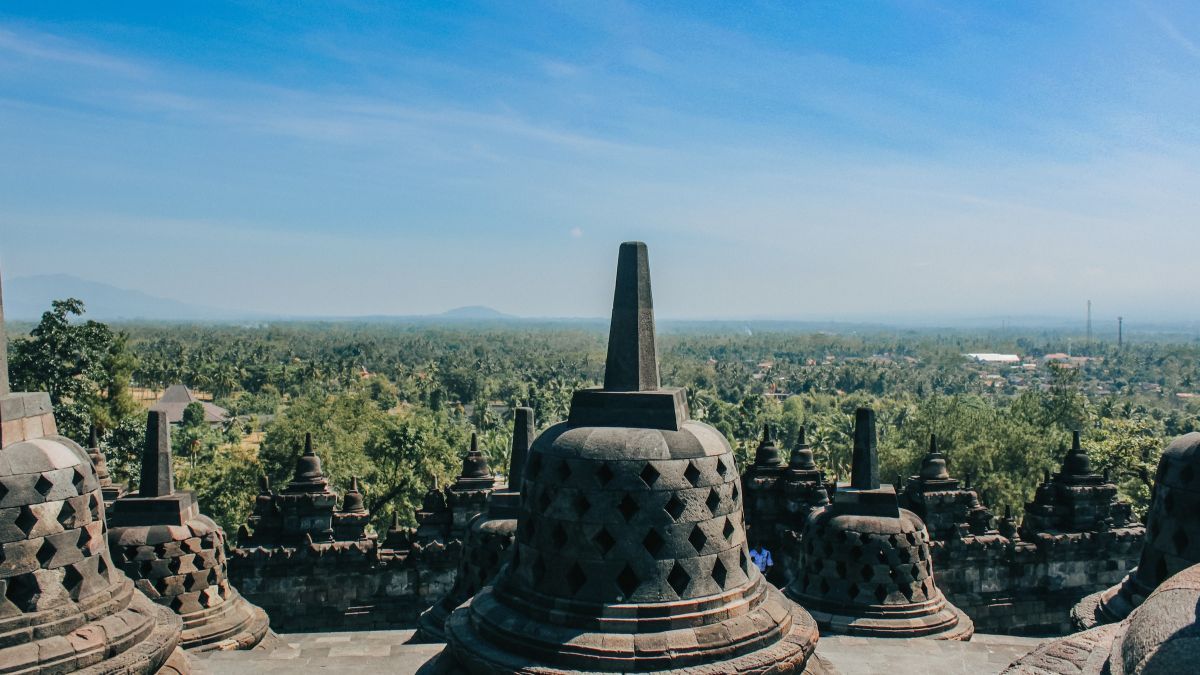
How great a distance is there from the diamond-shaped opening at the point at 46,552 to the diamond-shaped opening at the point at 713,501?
4569 millimetres

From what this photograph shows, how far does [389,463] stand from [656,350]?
29124 mm

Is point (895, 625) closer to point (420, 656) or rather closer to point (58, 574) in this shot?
point (420, 656)

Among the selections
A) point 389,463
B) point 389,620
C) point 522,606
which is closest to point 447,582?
Answer: point 389,620

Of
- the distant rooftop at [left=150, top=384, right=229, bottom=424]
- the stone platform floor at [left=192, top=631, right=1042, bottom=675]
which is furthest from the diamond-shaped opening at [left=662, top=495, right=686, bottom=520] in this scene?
the distant rooftop at [left=150, top=384, right=229, bottom=424]

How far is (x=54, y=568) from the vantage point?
→ 18.9 ft

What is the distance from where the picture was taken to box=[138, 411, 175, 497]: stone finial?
30.5 feet

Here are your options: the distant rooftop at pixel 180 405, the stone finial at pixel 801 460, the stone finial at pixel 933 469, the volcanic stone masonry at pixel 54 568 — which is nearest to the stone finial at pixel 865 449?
the stone finial at pixel 801 460

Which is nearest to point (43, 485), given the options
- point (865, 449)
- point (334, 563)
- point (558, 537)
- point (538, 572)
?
point (538, 572)

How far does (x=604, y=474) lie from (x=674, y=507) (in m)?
0.54

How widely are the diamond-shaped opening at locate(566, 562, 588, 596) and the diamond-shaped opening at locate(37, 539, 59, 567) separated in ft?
11.8

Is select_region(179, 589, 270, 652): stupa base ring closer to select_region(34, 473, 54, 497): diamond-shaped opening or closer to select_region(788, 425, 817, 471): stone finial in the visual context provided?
select_region(34, 473, 54, 497): diamond-shaped opening

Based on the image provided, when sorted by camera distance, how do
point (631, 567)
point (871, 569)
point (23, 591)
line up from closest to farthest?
point (23, 591)
point (631, 567)
point (871, 569)

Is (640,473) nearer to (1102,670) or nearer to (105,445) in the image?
(1102,670)

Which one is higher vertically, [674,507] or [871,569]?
[674,507]
